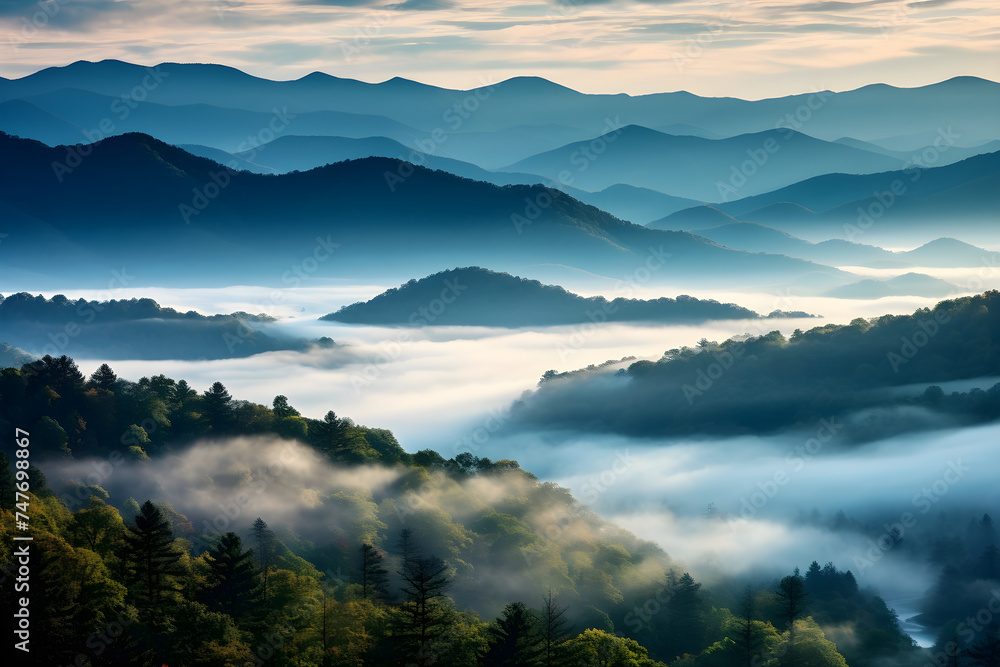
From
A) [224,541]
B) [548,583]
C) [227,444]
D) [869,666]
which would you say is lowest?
[869,666]

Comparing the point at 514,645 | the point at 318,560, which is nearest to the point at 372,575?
the point at 318,560

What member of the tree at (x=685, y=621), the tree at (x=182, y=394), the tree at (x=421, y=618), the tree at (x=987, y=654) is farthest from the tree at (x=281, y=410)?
the tree at (x=987, y=654)

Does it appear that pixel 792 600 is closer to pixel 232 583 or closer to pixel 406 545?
pixel 406 545

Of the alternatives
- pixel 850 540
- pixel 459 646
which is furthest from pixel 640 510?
pixel 459 646

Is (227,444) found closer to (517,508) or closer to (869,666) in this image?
(517,508)

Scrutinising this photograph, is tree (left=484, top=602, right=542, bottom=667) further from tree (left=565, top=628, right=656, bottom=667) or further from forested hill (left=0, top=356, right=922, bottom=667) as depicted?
tree (left=565, top=628, right=656, bottom=667)
